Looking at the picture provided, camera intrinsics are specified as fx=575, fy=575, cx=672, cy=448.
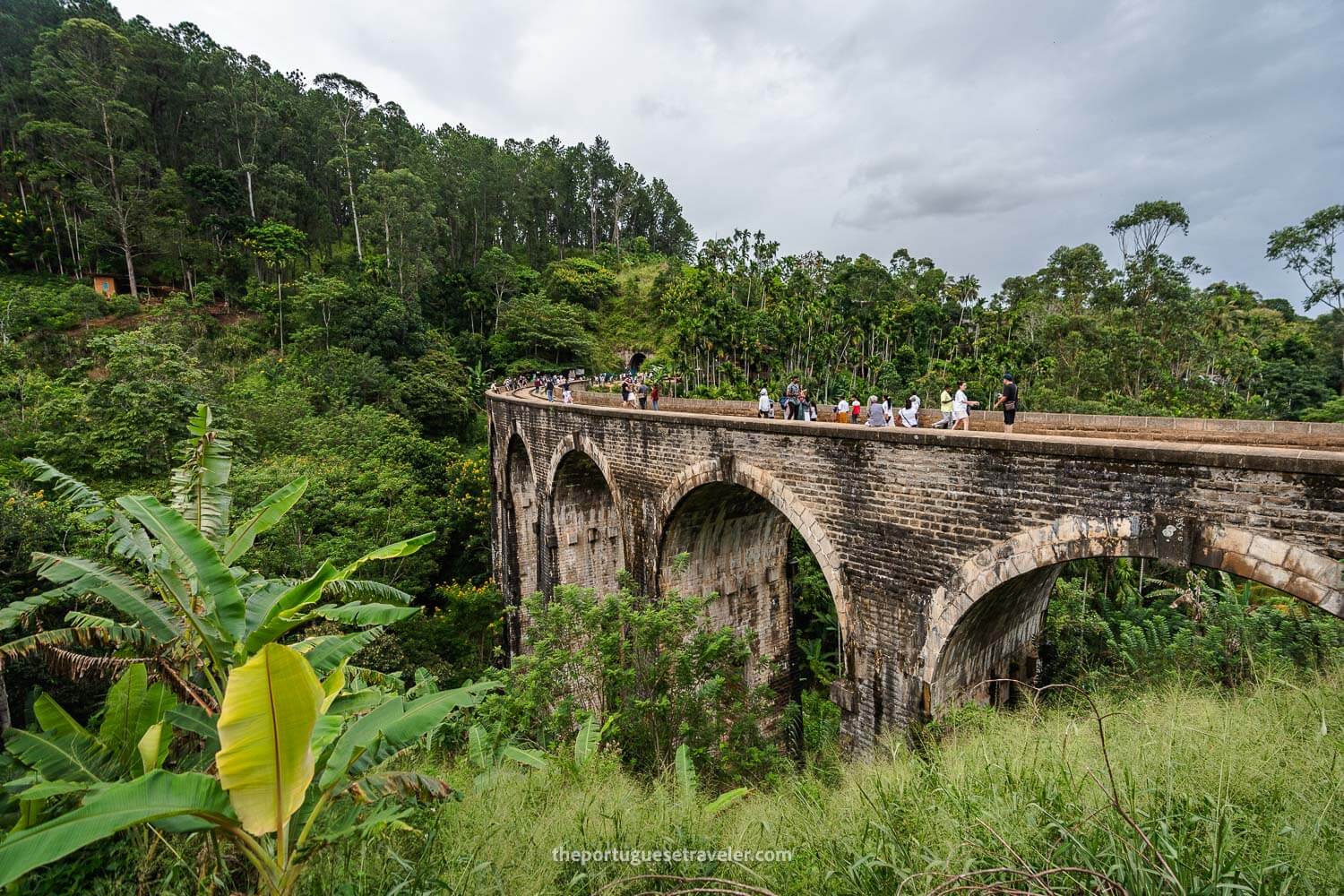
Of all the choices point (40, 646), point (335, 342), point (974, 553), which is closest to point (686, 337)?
point (335, 342)

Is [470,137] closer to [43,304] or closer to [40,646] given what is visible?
[43,304]

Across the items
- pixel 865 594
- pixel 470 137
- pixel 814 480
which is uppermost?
pixel 470 137

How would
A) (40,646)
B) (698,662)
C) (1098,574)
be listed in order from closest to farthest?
(40,646), (698,662), (1098,574)

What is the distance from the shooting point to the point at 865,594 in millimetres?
7047

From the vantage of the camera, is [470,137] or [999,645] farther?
[470,137]

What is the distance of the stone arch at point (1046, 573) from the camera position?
4.30 m

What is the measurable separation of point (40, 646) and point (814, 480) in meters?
7.17

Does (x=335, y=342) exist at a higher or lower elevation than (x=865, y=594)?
higher

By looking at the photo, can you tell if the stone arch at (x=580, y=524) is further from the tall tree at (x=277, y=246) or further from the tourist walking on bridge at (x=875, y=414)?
the tall tree at (x=277, y=246)

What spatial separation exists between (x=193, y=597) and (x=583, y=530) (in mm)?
11602

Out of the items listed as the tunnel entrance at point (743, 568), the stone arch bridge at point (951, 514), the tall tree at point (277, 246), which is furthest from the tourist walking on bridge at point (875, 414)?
the tall tree at point (277, 246)

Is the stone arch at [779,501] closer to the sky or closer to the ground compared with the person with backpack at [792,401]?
closer to the ground

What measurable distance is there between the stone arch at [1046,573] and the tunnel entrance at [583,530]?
8803 mm

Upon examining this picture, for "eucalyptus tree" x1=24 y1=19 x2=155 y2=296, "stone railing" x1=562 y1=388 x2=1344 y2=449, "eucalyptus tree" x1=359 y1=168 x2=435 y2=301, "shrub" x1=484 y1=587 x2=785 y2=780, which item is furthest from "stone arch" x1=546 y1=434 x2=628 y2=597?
"eucalyptus tree" x1=24 y1=19 x2=155 y2=296
